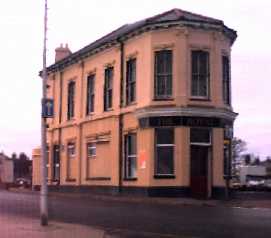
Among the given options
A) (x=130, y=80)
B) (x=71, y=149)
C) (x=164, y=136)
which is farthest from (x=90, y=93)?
(x=164, y=136)

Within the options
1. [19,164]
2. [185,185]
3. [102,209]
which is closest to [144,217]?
[102,209]

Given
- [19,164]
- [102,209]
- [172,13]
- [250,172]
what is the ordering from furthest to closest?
[19,164] → [250,172] → [172,13] → [102,209]

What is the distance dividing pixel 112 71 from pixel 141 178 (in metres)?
7.78

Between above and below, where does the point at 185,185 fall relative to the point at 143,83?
below

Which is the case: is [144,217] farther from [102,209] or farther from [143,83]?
[143,83]

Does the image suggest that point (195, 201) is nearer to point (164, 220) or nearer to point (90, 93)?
point (164, 220)

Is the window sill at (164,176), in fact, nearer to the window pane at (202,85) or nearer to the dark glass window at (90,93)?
the window pane at (202,85)

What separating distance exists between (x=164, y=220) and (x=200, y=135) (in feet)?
46.6

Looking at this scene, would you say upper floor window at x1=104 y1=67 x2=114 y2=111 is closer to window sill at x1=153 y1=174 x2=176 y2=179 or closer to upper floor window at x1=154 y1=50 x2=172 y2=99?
upper floor window at x1=154 y1=50 x2=172 y2=99

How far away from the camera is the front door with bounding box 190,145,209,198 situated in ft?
114

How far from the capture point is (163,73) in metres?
35.7

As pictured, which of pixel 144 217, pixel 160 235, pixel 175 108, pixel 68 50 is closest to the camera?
pixel 160 235

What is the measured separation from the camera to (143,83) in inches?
1432

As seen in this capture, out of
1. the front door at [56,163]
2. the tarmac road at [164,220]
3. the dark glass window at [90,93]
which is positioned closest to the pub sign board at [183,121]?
the tarmac road at [164,220]
